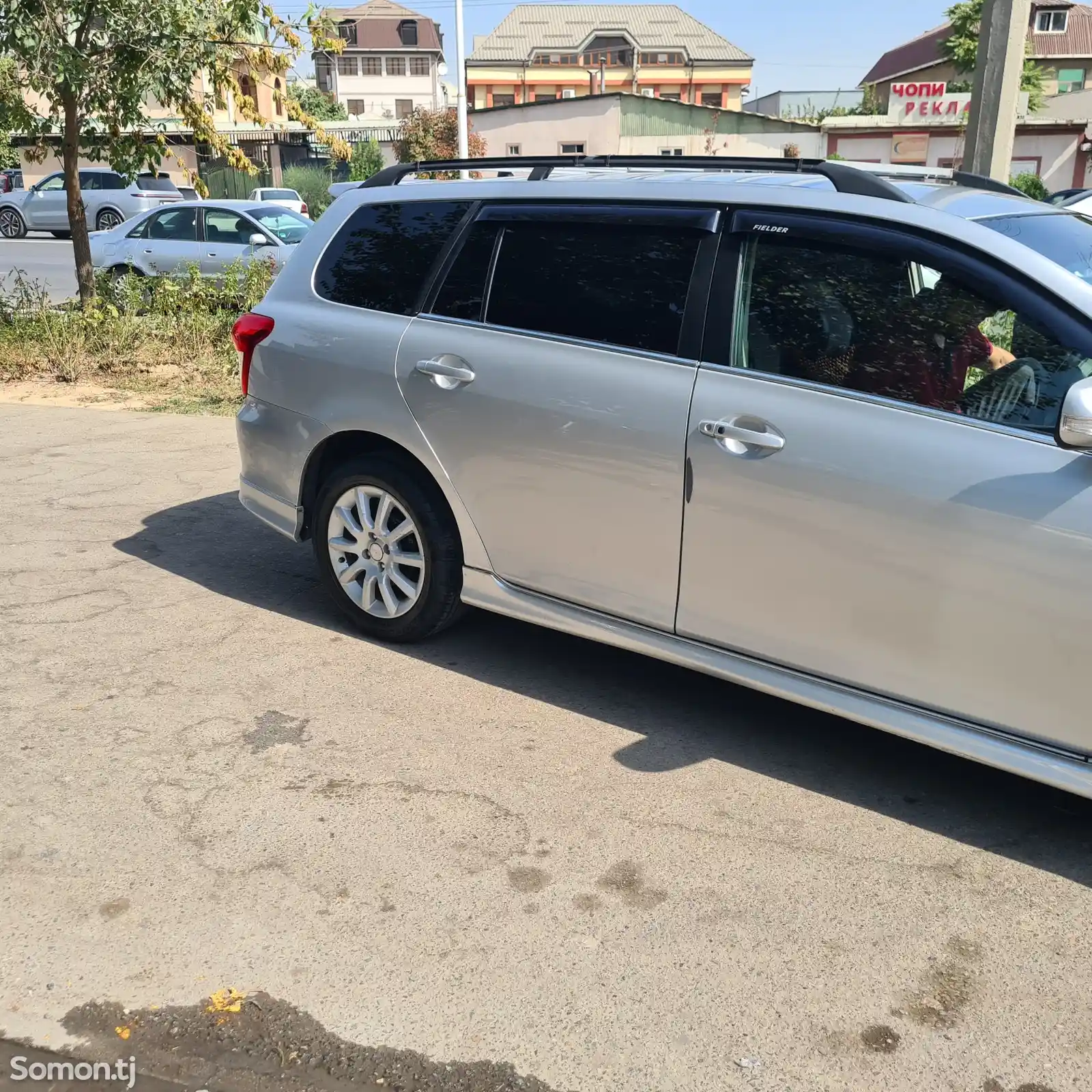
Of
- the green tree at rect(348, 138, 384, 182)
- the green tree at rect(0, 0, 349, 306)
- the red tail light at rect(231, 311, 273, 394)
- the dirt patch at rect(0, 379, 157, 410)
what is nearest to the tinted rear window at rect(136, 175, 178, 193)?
the green tree at rect(348, 138, 384, 182)

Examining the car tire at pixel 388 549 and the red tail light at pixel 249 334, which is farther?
the red tail light at pixel 249 334

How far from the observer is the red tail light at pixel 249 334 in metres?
5.07

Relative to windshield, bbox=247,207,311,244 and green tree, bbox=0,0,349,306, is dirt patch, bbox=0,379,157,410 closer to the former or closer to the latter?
green tree, bbox=0,0,349,306

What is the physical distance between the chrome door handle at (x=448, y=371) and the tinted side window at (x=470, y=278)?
18 centimetres

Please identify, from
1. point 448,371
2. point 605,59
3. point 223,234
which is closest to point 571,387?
point 448,371

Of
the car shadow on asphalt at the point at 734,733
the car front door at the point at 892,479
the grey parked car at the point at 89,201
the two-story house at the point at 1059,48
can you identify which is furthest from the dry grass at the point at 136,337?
the two-story house at the point at 1059,48

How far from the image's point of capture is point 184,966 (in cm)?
295

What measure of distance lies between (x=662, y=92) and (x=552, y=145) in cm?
4521

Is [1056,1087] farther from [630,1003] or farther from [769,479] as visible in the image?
[769,479]

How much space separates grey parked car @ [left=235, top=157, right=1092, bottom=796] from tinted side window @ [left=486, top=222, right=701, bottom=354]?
12 mm

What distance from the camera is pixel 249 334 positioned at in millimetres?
5109

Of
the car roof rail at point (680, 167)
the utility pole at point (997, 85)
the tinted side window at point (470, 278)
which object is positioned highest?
the utility pole at point (997, 85)

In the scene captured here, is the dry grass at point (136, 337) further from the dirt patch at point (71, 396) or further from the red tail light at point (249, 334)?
the red tail light at point (249, 334)

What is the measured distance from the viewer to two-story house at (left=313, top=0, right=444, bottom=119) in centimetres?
9581
